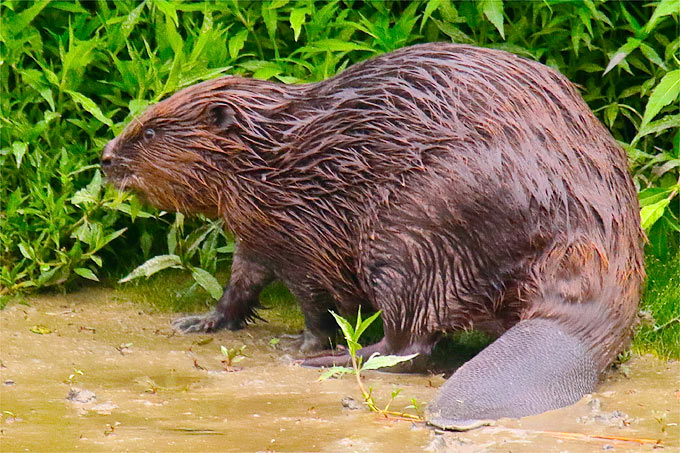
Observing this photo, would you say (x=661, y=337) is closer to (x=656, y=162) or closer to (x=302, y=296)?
(x=656, y=162)

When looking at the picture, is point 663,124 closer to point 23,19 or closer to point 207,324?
point 207,324

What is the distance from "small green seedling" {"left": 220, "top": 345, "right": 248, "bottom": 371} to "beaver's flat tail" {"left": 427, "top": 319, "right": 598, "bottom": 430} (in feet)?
2.94

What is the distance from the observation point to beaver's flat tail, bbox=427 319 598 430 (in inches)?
111

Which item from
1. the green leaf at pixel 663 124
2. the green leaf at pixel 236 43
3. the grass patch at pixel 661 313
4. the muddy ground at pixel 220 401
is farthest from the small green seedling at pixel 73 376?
the green leaf at pixel 663 124

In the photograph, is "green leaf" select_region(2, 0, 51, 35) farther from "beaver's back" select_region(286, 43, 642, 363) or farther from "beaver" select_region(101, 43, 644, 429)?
"beaver's back" select_region(286, 43, 642, 363)

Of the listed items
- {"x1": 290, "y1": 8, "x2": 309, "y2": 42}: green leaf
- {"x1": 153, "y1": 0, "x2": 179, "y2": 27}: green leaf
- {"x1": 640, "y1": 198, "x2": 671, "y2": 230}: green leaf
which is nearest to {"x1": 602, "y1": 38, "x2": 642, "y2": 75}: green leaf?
{"x1": 640, "y1": 198, "x2": 671, "y2": 230}: green leaf

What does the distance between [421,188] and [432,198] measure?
53mm

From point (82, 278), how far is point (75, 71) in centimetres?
93

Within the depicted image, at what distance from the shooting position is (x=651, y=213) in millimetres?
3777

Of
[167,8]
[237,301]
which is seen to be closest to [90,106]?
[167,8]

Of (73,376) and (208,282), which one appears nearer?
(73,376)

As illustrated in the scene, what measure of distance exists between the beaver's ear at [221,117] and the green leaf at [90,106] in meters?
0.67

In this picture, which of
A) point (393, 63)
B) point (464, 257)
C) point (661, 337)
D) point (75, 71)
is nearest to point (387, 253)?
point (464, 257)

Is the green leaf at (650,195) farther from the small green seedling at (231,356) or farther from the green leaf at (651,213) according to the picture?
the small green seedling at (231,356)
